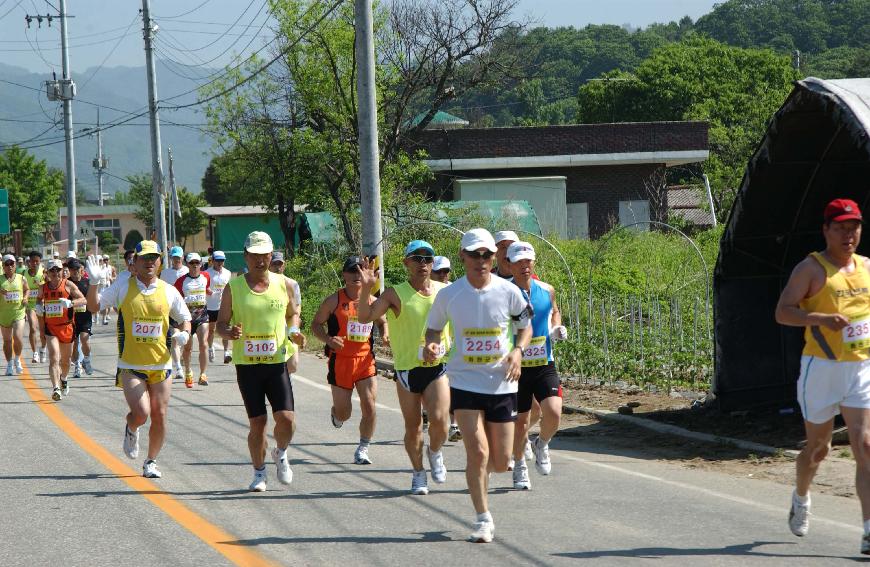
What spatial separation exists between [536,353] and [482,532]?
2266 millimetres

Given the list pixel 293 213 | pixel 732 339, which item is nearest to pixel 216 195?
pixel 293 213

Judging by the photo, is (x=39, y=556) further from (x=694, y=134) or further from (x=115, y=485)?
(x=694, y=134)

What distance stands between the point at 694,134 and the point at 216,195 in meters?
61.3

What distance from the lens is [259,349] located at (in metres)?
9.09

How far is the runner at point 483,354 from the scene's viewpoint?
7480 millimetres

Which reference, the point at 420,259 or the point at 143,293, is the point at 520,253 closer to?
the point at 420,259

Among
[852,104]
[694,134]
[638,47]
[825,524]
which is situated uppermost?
[638,47]

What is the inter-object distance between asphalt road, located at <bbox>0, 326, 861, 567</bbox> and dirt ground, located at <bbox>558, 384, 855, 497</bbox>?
0.31 m

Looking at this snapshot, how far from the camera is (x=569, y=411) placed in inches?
553

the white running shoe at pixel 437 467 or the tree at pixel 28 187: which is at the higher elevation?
the tree at pixel 28 187

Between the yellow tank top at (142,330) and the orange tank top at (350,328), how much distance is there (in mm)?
1482

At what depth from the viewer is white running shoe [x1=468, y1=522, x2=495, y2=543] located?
7.39 metres

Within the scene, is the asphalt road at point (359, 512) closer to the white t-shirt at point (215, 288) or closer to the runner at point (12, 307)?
the white t-shirt at point (215, 288)

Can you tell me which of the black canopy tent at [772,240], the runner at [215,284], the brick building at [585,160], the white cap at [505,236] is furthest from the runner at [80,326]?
the brick building at [585,160]
